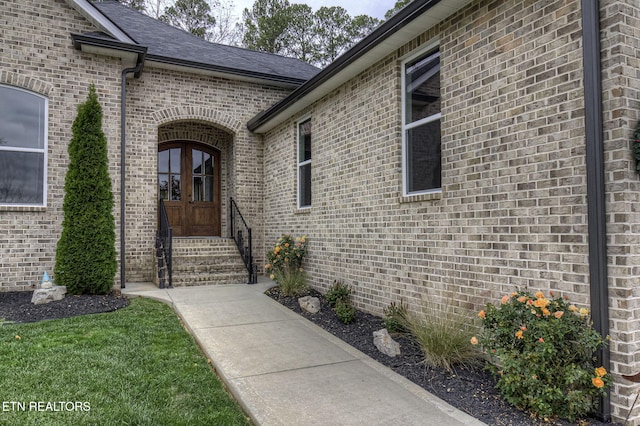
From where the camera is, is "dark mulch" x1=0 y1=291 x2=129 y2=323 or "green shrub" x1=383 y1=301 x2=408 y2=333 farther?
"dark mulch" x1=0 y1=291 x2=129 y2=323

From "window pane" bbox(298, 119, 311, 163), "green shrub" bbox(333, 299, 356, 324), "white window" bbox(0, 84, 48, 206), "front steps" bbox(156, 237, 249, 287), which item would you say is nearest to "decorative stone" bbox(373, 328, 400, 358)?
"green shrub" bbox(333, 299, 356, 324)

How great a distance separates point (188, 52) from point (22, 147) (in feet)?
13.6

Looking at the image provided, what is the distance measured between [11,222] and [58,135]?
5.53 ft

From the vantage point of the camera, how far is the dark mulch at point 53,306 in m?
5.64

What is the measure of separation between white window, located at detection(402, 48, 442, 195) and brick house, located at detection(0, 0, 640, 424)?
0.07 feet

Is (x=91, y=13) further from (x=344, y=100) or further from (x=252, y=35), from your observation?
(x=252, y=35)

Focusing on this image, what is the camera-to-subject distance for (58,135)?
24.6ft

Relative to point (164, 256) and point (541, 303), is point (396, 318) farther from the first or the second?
point (164, 256)

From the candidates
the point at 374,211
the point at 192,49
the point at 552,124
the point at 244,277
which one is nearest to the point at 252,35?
the point at 192,49

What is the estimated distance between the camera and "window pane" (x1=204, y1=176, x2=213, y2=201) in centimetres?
1081

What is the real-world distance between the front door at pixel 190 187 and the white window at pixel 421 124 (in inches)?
265

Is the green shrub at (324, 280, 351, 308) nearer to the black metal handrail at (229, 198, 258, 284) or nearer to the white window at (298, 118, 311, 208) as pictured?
the white window at (298, 118, 311, 208)

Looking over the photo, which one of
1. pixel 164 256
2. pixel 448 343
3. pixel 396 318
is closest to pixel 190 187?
pixel 164 256

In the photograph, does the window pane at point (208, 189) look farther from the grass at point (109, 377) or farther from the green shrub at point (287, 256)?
the grass at point (109, 377)
